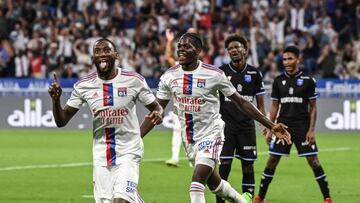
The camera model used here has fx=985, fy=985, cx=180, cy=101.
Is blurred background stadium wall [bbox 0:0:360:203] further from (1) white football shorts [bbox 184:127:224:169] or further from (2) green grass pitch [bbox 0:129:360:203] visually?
(1) white football shorts [bbox 184:127:224:169]

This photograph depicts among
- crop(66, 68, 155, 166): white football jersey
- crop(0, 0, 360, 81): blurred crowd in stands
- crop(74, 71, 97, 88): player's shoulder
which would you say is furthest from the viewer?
crop(0, 0, 360, 81): blurred crowd in stands

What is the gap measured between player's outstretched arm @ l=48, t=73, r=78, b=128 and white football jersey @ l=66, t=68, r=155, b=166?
9.4 inches

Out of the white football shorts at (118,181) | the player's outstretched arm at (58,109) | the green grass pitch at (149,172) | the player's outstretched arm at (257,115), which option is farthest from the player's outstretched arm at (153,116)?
the green grass pitch at (149,172)

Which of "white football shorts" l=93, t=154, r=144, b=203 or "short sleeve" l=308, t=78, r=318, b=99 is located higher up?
"short sleeve" l=308, t=78, r=318, b=99

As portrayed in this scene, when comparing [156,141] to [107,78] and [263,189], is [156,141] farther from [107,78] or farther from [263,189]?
[107,78]

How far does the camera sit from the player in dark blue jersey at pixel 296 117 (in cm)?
1388

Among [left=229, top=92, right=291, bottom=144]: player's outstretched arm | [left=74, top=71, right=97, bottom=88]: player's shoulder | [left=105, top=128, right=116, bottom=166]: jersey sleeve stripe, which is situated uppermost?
[left=74, top=71, right=97, bottom=88]: player's shoulder

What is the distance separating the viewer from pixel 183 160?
21.1 meters

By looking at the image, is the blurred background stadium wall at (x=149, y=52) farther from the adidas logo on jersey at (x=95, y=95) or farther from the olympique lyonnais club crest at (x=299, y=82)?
the adidas logo on jersey at (x=95, y=95)

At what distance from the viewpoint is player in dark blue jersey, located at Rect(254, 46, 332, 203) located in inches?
547

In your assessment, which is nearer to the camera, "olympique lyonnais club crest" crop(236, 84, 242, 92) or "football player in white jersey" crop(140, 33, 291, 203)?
"football player in white jersey" crop(140, 33, 291, 203)

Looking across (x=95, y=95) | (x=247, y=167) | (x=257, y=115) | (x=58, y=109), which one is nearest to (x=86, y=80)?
(x=95, y=95)

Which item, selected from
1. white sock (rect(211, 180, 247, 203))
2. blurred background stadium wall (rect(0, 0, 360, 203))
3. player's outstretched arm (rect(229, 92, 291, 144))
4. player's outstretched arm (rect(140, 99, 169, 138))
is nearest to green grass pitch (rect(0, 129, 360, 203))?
blurred background stadium wall (rect(0, 0, 360, 203))

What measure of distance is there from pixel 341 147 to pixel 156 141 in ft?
15.3
